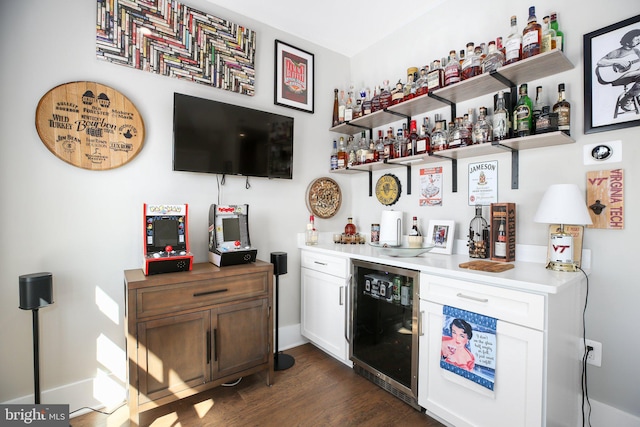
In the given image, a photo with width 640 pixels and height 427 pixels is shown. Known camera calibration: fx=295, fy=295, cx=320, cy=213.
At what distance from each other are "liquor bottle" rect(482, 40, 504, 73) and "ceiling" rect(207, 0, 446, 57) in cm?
81

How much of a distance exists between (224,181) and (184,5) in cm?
128

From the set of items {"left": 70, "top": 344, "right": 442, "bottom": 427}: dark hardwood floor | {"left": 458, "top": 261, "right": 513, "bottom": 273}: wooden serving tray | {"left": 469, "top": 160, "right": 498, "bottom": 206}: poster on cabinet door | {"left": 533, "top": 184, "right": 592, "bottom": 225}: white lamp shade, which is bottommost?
{"left": 70, "top": 344, "right": 442, "bottom": 427}: dark hardwood floor

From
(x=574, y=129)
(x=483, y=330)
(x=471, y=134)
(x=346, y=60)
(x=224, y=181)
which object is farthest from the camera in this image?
(x=346, y=60)

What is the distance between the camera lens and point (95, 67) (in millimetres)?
1858

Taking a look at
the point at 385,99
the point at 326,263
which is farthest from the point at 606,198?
the point at 326,263

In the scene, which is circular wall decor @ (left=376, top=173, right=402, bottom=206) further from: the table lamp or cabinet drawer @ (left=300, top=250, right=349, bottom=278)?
the table lamp

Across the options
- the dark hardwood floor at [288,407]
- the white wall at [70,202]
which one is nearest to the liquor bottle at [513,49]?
the white wall at [70,202]

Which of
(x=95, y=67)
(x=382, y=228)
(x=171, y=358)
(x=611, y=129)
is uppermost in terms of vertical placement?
(x=95, y=67)

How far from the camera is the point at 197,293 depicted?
180 cm

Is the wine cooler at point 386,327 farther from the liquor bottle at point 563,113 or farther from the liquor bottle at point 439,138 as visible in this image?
the liquor bottle at point 563,113

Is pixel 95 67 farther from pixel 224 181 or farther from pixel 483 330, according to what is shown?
pixel 483 330

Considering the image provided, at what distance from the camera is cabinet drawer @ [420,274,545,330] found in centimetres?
127

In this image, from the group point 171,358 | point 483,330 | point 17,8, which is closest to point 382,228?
point 483,330

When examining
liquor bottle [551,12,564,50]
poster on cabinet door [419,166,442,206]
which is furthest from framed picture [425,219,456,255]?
liquor bottle [551,12,564,50]
